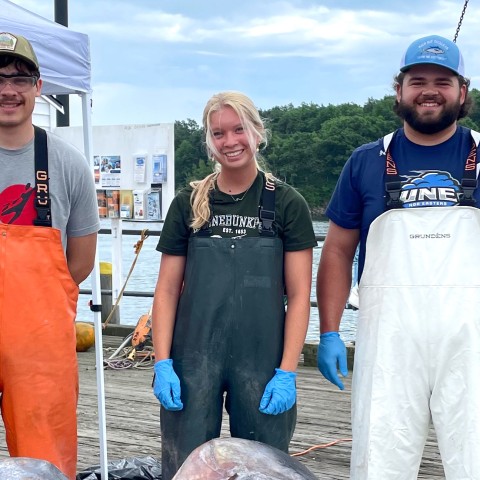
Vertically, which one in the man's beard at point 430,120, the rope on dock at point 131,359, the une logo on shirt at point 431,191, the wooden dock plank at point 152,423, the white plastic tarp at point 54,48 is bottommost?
the wooden dock plank at point 152,423

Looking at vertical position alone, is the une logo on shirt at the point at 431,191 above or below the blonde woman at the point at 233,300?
above

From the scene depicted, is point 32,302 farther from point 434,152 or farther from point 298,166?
point 298,166

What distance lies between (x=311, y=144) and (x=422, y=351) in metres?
7.07

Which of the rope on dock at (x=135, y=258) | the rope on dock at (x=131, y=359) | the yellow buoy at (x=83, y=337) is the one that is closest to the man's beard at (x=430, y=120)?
the rope on dock at (x=131, y=359)

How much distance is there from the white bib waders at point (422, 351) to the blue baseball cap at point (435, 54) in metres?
0.50

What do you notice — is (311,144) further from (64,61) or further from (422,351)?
(422,351)

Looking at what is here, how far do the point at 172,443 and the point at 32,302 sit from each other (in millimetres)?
667

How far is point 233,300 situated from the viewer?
267 cm

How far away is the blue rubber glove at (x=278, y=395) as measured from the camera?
263cm

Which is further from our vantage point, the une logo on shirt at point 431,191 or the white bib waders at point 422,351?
the une logo on shirt at point 431,191

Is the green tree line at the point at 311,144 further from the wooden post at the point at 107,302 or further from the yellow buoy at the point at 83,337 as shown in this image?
the yellow buoy at the point at 83,337

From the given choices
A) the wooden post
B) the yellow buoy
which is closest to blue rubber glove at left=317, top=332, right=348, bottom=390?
the yellow buoy

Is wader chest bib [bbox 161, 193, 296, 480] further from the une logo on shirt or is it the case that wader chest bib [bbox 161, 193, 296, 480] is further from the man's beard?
the man's beard

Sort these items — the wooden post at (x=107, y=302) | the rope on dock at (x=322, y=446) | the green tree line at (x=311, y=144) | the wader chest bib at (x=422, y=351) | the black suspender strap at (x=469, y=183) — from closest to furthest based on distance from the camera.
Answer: the wader chest bib at (x=422, y=351) < the black suspender strap at (x=469, y=183) < the rope on dock at (x=322, y=446) < the green tree line at (x=311, y=144) < the wooden post at (x=107, y=302)
